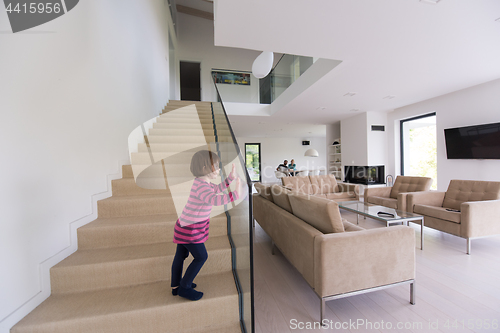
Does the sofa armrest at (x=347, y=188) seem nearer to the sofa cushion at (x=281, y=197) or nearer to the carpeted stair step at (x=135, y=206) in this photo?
the sofa cushion at (x=281, y=197)

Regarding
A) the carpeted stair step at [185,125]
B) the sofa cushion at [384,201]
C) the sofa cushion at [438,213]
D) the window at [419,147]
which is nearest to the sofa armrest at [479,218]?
the sofa cushion at [438,213]

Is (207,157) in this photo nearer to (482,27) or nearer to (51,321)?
(51,321)

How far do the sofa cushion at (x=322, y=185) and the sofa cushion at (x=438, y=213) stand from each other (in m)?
2.02

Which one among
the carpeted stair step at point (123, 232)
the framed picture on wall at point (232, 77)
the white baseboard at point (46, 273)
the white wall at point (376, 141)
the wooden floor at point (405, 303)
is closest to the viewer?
the white baseboard at point (46, 273)

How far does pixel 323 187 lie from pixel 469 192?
8.63 ft

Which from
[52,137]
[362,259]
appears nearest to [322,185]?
[362,259]

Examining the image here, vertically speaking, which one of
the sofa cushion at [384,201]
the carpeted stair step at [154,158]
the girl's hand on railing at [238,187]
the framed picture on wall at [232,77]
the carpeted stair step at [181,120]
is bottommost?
the sofa cushion at [384,201]

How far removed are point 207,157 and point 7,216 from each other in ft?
3.85

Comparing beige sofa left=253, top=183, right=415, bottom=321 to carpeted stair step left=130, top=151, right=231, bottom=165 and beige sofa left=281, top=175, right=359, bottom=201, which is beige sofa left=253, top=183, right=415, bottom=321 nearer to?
carpeted stair step left=130, top=151, right=231, bottom=165

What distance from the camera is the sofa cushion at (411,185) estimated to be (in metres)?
4.33

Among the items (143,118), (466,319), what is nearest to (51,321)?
(466,319)

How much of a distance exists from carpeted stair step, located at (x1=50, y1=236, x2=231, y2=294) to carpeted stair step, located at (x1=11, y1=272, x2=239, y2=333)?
0.06 metres

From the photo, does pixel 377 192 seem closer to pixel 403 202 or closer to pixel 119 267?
pixel 403 202

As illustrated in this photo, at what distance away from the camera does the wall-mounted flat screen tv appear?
405cm
